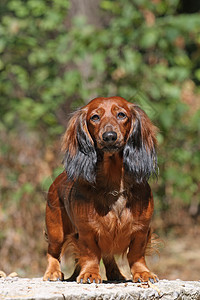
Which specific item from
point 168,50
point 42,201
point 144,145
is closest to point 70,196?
point 144,145

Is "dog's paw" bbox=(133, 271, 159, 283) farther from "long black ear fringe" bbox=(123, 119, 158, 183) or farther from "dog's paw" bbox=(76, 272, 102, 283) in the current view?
"long black ear fringe" bbox=(123, 119, 158, 183)

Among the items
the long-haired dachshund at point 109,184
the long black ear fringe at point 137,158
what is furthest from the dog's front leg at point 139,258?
the long black ear fringe at point 137,158

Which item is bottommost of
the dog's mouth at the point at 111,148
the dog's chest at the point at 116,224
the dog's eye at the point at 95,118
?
the dog's chest at the point at 116,224

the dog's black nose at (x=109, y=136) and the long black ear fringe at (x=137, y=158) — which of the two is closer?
the dog's black nose at (x=109, y=136)

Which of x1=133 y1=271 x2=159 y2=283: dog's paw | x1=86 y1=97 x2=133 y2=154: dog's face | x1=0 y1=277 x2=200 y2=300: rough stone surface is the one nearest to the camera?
x1=0 y1=277 x2=200 y2=300: rough stone surface

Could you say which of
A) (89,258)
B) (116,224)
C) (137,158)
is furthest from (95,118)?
(89,258)

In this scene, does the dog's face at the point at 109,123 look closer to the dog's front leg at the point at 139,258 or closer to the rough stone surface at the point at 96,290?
the dog's front leg at the point at 139,258

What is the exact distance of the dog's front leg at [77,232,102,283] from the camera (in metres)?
3.87

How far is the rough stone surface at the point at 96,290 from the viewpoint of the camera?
3491 mm

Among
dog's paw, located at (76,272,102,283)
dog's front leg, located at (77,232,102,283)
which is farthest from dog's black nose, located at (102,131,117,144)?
dog's paw, located at (76,272,102,283)

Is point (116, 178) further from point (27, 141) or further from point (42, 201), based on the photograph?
point (27, 141)

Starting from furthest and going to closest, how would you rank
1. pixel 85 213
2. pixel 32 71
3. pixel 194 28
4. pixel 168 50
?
pixel 32 71, pixel 168 50, pixel 194 28, pixel 85 213

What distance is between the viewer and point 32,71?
352 inches

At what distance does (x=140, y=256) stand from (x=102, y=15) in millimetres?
5277
